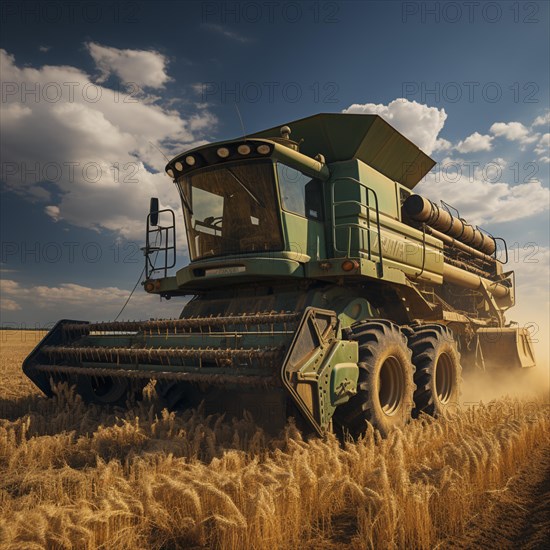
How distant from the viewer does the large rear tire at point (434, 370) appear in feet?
17.5

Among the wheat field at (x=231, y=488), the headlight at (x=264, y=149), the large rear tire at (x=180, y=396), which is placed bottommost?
the wheat field at (x=231, y=488)

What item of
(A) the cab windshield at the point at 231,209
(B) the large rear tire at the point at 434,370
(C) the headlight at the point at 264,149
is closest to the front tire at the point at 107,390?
(A) the cab windshield at the point at 231,209

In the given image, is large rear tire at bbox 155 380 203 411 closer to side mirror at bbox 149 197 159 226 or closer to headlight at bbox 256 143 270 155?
side mirror at bbox 149 197 159 226

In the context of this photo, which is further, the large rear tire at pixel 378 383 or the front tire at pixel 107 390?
the front tire at pixel 107 390

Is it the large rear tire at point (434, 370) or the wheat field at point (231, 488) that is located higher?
the large rear tire at point (434, 370)

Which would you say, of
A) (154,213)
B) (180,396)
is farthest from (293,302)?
(154,213)

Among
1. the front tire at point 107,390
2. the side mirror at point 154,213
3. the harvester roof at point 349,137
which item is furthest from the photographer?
the side mirror at point 154,213

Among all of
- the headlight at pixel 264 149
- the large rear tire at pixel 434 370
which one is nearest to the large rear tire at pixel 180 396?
the large rear tire at pixel 434 370

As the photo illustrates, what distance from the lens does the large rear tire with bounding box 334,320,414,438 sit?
13.6 ft

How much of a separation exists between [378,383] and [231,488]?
212 centimetres

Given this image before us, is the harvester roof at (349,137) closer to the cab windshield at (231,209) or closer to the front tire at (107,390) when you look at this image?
the cab windshield at (231,209)

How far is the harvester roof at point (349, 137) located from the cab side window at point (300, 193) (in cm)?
70

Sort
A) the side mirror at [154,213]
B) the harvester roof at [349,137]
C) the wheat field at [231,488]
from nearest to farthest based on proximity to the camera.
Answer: the wheat field at [231,488], the harvester roof at [349,137], the side mirror at [154,213]

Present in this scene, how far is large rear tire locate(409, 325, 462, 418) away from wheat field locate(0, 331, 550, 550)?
1.09 metres
